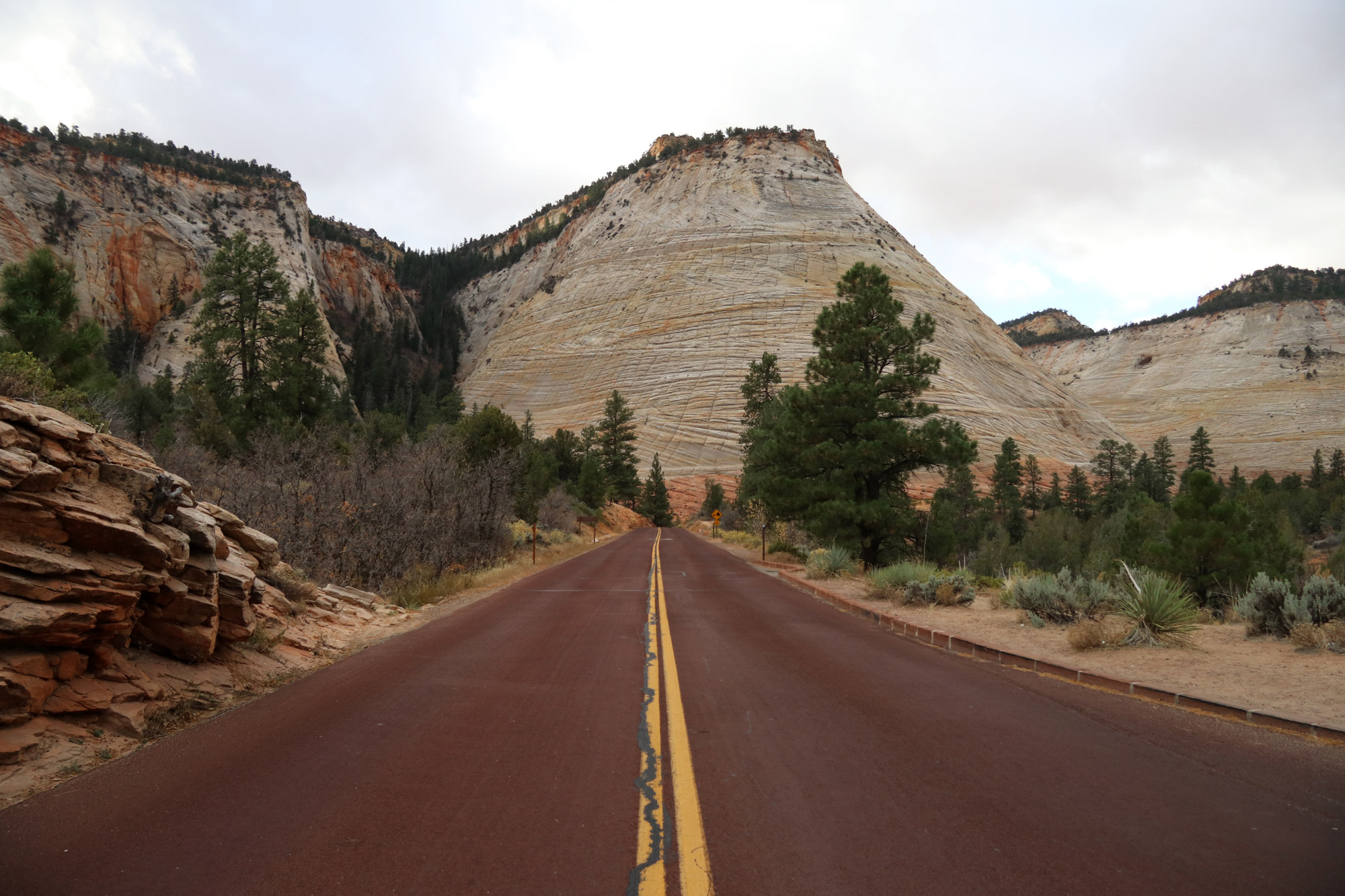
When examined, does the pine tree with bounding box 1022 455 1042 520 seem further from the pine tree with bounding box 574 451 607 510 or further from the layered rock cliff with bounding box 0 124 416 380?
the layered rock cliff with bounding box 0 124 416 380

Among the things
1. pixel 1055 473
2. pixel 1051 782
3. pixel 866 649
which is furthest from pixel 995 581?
pixel 1055 473

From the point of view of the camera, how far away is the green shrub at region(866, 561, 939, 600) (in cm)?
1239

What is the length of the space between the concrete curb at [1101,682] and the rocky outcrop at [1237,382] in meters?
90.9

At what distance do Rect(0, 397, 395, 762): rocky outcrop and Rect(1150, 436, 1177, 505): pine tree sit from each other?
60874 mm

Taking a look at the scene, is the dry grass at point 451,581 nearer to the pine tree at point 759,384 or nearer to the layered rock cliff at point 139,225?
the pine tree at point 759,384

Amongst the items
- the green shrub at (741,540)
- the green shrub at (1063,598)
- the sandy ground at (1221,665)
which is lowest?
the green shrub at (741,540)

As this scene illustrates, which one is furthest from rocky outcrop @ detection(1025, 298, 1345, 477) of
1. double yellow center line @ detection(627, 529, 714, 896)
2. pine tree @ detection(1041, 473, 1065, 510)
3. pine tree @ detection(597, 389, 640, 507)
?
double yellow center line @ detection(627, 529, 714, 896)

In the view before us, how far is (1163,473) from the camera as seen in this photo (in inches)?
2441

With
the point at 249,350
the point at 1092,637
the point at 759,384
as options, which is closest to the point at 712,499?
the point at 759,384

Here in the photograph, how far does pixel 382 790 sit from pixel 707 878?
77.5 inches

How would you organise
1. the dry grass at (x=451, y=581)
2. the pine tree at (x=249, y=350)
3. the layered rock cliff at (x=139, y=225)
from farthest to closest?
the layered rock cliff at (x=139, y=225) < the pine tree at (x=249, y=350) < the dry grass at (x=451, y=581)

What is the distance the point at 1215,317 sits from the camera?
105 m

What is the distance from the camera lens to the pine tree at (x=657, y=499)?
60.9 m

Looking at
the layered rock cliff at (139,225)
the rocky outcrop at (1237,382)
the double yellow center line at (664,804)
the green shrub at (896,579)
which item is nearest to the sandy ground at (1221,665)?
the green shrub at (896,579)
